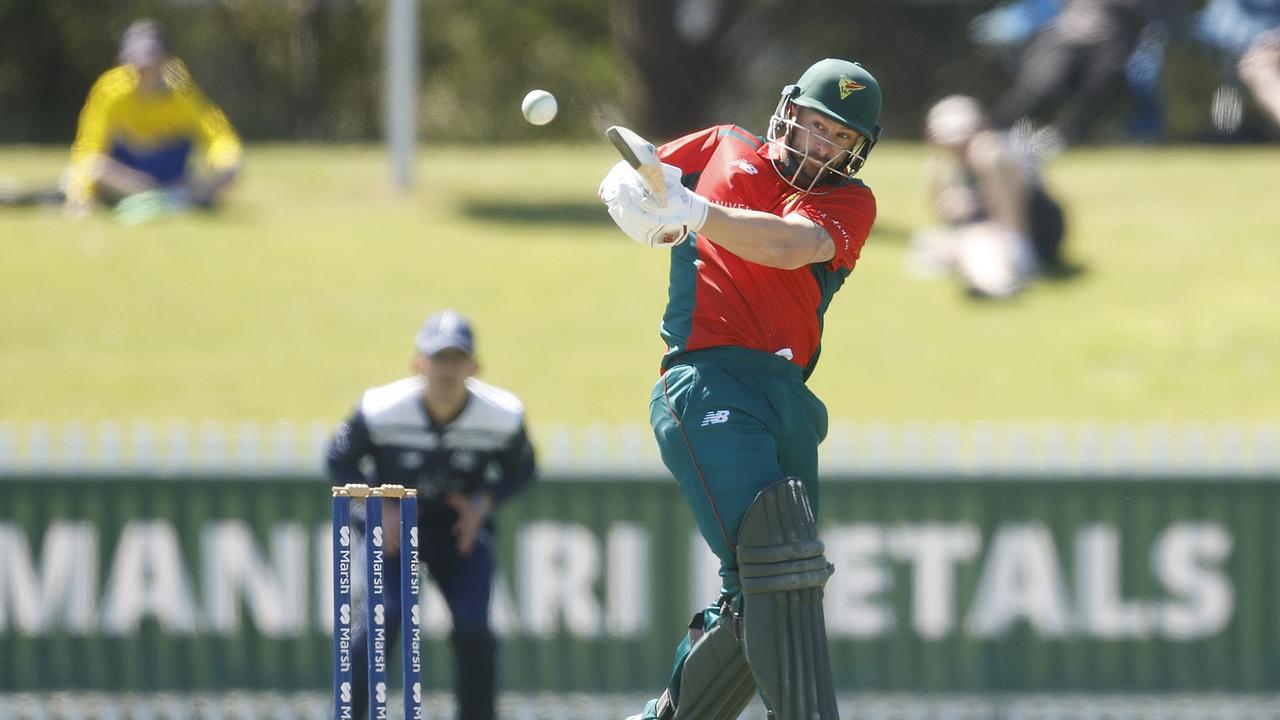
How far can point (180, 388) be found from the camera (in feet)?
41.5

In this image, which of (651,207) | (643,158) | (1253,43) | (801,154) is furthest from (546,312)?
(643,158)

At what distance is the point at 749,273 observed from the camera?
4.84m

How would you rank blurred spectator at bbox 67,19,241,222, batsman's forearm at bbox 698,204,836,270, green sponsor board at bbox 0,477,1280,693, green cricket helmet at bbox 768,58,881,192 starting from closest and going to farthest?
batsman's forearm at bbox 698,204,836,270 < green cricket helmet at bbox 768,58,881,192 < green sponsor board at bbox 0,477,1280,693 < blurred spectator at bbox 67,19,241,222

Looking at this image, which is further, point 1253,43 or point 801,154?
point 1253,43

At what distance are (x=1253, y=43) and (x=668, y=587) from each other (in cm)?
709

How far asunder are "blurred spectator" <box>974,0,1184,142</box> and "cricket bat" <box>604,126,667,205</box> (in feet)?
33.8

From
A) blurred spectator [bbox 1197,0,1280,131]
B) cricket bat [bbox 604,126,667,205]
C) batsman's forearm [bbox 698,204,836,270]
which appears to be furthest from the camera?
blurred spectator [bbox 1197,0,1280,131]

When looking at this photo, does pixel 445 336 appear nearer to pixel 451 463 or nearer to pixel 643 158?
pixel 451 463

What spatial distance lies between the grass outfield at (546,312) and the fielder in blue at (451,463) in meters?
4.69

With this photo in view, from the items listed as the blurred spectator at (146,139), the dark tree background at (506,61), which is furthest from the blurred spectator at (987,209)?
the dark tree background at (506,61)

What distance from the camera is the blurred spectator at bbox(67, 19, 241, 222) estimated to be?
47.1 ft

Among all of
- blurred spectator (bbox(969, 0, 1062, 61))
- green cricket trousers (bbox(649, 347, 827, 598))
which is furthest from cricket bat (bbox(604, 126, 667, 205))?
blurred spectator (bbox(969, 0, 1062, 61))

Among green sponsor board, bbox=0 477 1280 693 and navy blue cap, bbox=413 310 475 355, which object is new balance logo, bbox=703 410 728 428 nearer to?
navy blue cap, bbox=413 310 475 355

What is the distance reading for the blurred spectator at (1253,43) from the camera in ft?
44.2
